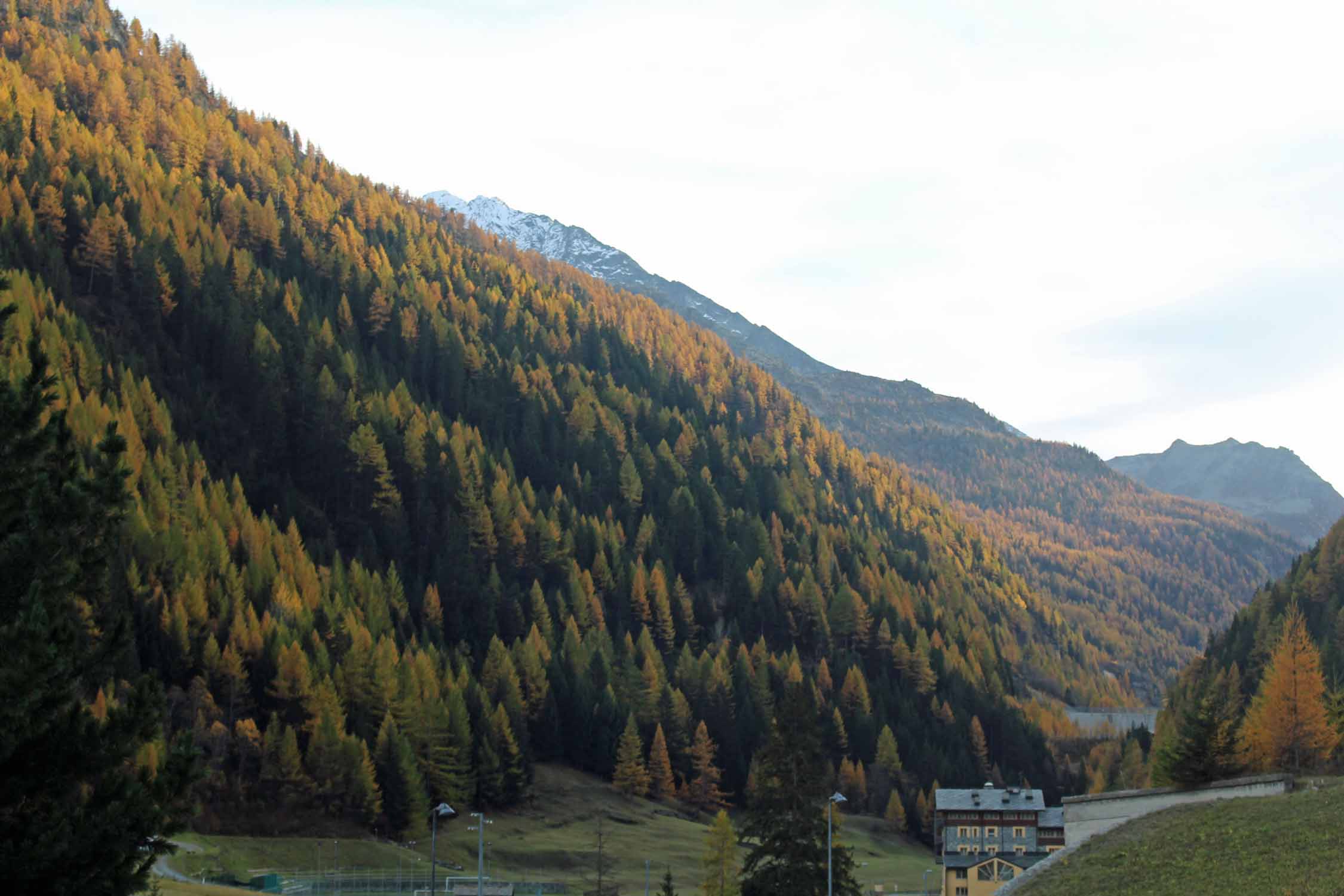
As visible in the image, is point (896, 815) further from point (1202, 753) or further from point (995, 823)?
point (1202, 753)

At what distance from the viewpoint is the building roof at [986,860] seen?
360 feet

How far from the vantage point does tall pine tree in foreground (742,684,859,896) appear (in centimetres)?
7344

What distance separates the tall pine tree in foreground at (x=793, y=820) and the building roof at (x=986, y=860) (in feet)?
121

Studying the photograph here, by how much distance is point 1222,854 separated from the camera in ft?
168

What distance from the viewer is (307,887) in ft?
325

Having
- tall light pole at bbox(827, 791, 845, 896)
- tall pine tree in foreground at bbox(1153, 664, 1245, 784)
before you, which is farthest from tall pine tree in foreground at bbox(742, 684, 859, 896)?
tall pine tree in foreground at bbox(1153, 664, 1245, 784)

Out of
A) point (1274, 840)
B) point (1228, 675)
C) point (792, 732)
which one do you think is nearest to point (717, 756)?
point (1228, 675)

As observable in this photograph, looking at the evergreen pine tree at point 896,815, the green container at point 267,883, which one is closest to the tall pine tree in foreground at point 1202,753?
the green container at point 267,883

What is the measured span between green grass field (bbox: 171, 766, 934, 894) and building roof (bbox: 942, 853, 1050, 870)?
384 inches

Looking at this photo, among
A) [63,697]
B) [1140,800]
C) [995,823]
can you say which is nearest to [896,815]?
[995,823]

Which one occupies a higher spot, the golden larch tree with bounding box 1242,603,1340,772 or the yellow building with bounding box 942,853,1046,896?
the golden larch tree with bounding box 1242,603,1340,772

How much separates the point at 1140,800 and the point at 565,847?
69735 millimetres

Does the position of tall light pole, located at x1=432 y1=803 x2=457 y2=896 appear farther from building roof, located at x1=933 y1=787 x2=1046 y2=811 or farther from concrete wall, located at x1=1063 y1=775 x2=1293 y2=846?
building roof, located at x1=933 y1=787 x2=1046 y2=811

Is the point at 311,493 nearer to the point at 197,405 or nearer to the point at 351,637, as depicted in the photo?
the point at 197,405
